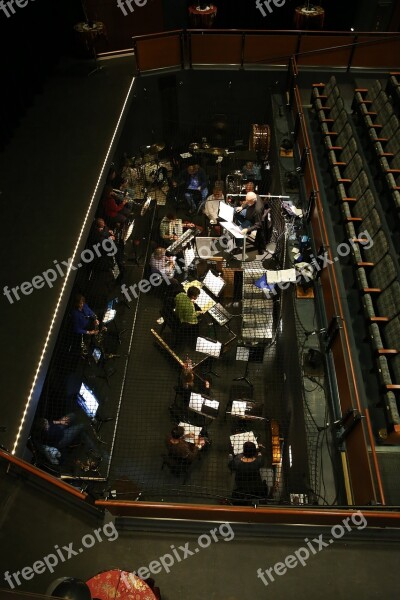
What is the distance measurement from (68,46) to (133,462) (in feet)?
32.1

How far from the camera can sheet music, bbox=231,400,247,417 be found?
629 cm

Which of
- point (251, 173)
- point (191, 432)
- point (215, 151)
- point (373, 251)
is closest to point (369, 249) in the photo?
point (373, 251)

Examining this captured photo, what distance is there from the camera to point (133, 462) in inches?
243

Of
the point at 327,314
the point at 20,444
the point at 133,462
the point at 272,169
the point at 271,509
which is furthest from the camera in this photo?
the point at 272,169

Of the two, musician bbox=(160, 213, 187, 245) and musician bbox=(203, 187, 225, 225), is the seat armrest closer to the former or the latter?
musician bbox=(203, 187, 225, 225)

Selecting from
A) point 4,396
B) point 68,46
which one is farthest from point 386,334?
point 68,46

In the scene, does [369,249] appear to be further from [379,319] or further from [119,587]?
[119,587]

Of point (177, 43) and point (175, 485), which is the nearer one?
point (175, 485)

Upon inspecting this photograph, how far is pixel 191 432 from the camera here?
6.14 metres

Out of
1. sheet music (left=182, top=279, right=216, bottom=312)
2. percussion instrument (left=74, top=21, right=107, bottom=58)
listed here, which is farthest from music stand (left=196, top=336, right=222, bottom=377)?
percussion instrument (left=74, top=21, right=107, bottom=58)

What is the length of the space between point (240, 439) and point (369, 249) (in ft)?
11.0

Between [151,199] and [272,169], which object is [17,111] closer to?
[151,199]

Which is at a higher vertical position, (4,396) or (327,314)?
(327,314)

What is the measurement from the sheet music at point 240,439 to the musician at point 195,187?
543 cm
